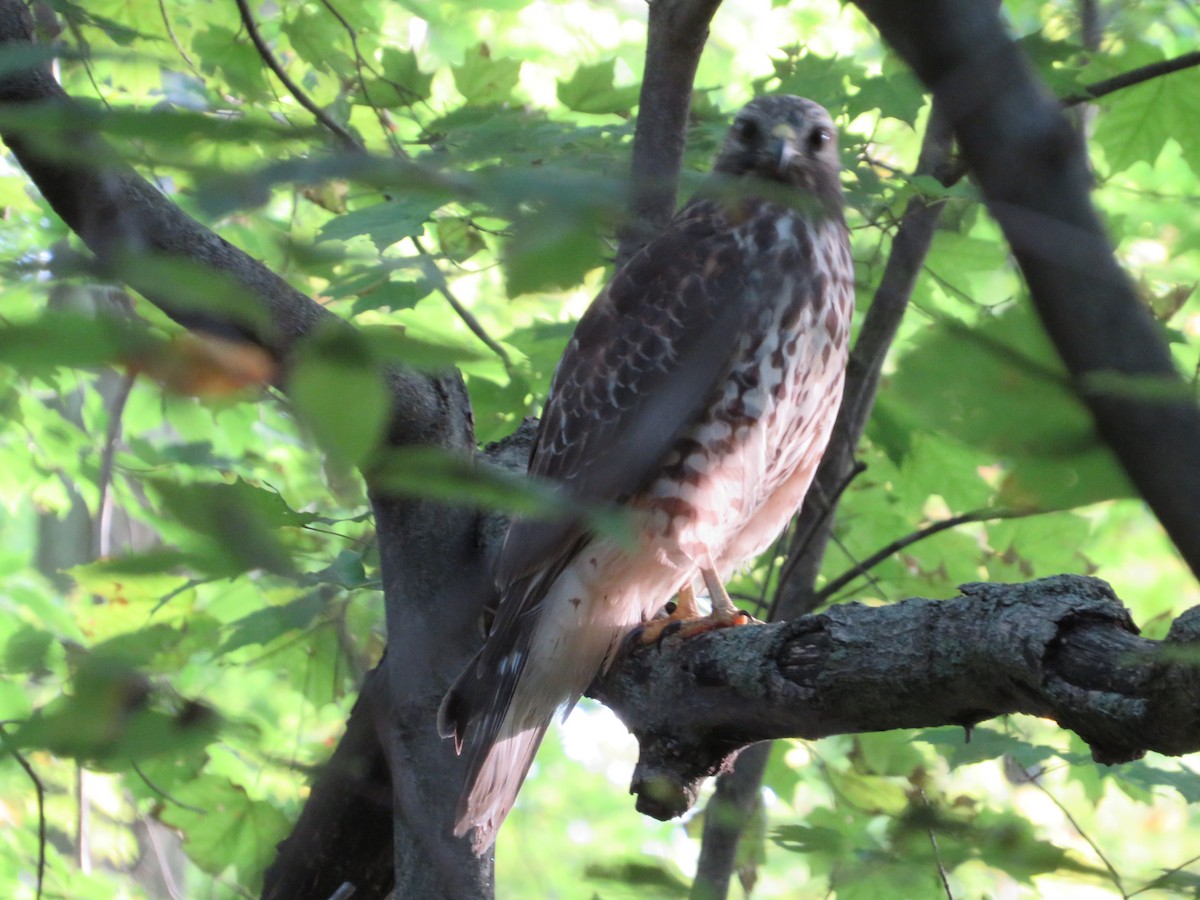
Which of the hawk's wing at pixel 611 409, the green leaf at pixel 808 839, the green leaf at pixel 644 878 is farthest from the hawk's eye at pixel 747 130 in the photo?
the green leaf at pixel 644 878

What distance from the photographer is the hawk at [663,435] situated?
314 centimetres

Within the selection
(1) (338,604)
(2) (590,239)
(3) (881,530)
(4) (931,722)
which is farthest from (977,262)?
(2) (590,239)

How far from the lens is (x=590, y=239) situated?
714 mm

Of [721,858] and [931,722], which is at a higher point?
[931,722]

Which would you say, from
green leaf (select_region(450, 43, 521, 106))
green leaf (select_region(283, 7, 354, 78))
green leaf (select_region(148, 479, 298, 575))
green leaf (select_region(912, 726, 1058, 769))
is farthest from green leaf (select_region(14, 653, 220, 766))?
green leaf (select_region(283, 7, 354, 78))

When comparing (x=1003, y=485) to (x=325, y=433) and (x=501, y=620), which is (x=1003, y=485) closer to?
(x=325, y=433)

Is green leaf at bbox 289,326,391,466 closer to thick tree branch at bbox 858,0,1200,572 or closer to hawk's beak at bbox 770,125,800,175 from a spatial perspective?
thick tree branch at bbox 858,0,1200,572

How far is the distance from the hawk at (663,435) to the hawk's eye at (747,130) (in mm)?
114

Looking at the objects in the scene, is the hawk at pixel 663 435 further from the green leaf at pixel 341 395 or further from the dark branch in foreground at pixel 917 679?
the green leaf at pixel 341 395

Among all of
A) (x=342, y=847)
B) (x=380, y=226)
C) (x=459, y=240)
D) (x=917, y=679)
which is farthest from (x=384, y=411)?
(x=459, y=240)

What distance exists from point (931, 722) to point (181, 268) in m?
1.70

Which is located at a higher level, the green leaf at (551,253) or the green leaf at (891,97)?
the green leaf at (551,253)

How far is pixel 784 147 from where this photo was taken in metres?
3.64

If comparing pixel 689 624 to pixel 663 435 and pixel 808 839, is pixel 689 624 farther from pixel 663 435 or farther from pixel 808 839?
pixel 808 839
